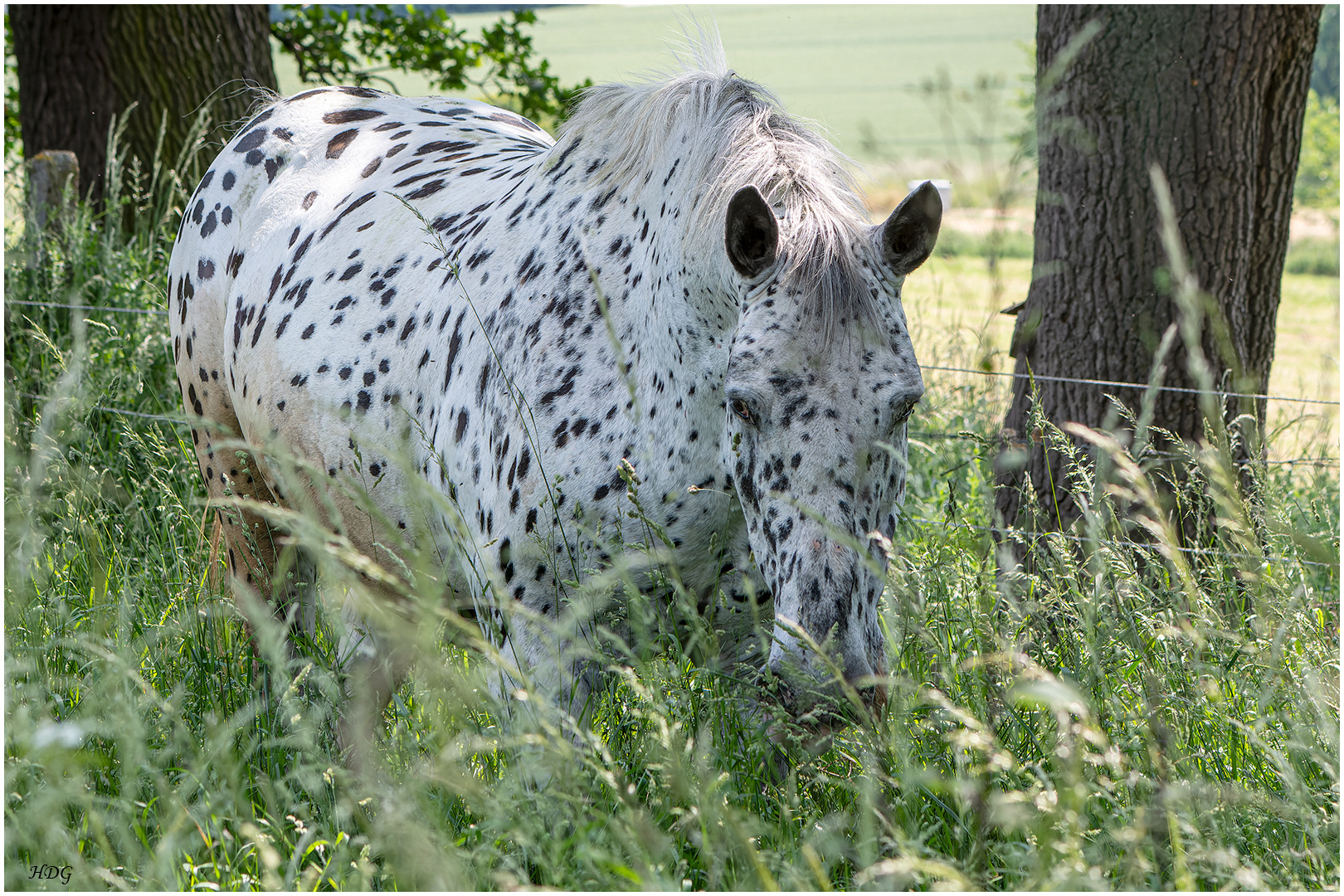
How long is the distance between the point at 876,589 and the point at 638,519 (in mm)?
519

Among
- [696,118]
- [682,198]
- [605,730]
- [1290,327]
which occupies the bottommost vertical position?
[1290,327]

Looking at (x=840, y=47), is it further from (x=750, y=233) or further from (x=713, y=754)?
(x=713, y=754)

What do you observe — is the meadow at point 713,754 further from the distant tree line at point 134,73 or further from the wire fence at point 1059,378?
the distant tree line at point 134,73

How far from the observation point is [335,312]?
9.72 ft

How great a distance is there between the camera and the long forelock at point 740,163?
1.96m

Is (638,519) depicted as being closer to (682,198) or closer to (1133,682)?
(682,198)

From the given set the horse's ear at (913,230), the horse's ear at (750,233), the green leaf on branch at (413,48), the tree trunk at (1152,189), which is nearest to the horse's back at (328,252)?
the horse's ear at (750,233)

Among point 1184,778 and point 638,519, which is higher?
point 638,519

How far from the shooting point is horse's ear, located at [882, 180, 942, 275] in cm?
200

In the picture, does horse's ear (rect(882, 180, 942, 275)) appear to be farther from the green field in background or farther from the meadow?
the green field in background

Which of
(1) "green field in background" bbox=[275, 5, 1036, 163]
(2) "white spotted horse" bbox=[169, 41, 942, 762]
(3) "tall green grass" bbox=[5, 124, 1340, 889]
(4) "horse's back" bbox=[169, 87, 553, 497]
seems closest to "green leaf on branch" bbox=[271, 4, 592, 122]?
(4) "horse's back" bbox=[169, 87, 553, 497]

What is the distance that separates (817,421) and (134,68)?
5469mm

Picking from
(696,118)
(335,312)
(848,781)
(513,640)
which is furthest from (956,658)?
(335,312)

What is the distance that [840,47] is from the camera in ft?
159
